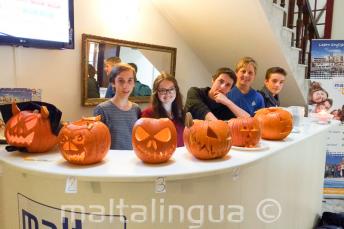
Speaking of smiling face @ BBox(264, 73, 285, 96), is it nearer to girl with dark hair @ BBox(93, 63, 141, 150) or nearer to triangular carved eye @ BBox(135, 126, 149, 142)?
girl with dark hair @ BBox(93, 63, 141, 150)

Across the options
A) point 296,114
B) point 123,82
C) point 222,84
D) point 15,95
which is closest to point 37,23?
point 15,95

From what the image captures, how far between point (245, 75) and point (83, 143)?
4.45 feet

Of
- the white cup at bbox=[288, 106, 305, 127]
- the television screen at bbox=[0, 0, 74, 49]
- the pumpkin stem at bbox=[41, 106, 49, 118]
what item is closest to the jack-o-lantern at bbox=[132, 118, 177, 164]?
the pumpkin stem at bbox=[41, 106, 49, 118]

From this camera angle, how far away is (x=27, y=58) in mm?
2047

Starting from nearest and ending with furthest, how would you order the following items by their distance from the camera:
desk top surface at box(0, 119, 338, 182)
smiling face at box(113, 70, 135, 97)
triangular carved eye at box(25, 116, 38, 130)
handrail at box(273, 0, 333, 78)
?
1. desk top surface at box(0, 119, 338, 182)
2. triangular carved eye at box(25, 116, 38, 130)
3. smiling face at box(113, 70, 135, 97)
4. handrail at box(273, 0, 333, 78)

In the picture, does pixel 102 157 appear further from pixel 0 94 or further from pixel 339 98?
pixel 339 98

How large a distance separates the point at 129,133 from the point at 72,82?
3.07 ft

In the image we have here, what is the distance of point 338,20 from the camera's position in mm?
4699

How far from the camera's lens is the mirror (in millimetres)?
2422

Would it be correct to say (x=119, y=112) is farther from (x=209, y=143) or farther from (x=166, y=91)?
(x=209, y=143)

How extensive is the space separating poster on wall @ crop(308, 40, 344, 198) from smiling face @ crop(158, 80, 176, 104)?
2191 millimetres

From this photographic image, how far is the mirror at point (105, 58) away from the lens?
7.95 feet

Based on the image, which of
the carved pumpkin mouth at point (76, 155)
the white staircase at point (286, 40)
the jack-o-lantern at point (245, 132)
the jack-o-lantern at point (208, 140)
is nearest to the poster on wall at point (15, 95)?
the carved pumpkin mouth at point (76, 155)

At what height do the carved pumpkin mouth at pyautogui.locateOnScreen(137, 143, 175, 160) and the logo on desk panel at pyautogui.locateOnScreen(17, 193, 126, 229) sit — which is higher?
the carved pumpkin mouth at pyautogui.locateOnScreen(137, 143, 175, 160)
